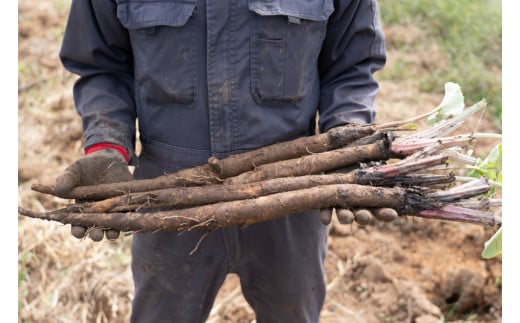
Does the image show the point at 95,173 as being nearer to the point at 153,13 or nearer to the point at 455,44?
the point at 153,13

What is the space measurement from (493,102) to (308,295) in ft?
9.63

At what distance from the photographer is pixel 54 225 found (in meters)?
3.07

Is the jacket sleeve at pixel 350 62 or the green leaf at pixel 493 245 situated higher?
the jacket sleeve at pixel 350 62

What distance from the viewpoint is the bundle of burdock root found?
158 centimetres

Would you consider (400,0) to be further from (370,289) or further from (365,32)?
(365,32)

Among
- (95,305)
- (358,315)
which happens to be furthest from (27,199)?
(358,315)

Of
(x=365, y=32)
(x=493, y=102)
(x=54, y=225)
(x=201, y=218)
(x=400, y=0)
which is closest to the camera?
(x=201, y=218)

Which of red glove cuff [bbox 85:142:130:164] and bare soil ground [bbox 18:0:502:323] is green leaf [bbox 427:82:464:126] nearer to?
bare soil ground [bbox 18:0:502:323]

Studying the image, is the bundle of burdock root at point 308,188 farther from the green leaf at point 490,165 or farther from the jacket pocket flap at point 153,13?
the jacket pocket flap at point 153,13

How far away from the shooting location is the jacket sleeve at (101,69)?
5.67 ft

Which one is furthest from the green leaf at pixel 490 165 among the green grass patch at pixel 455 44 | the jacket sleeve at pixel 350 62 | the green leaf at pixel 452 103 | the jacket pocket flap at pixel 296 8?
the green grass patch at pixel 455 44

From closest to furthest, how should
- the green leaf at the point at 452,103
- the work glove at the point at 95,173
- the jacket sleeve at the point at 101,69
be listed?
the work glove at the point at 95,173
the jacket sleeve at the point at 101,69
the green leaf at the point at 452,103

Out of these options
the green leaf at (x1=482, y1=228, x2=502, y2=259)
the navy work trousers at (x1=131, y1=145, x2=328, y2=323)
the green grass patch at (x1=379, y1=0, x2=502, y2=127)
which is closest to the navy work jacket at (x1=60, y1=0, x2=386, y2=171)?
the navy work trousers at (x1=131, y1=145, x2=328, y2=323)

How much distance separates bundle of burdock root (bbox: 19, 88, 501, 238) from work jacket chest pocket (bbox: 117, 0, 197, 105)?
0.82 ft
